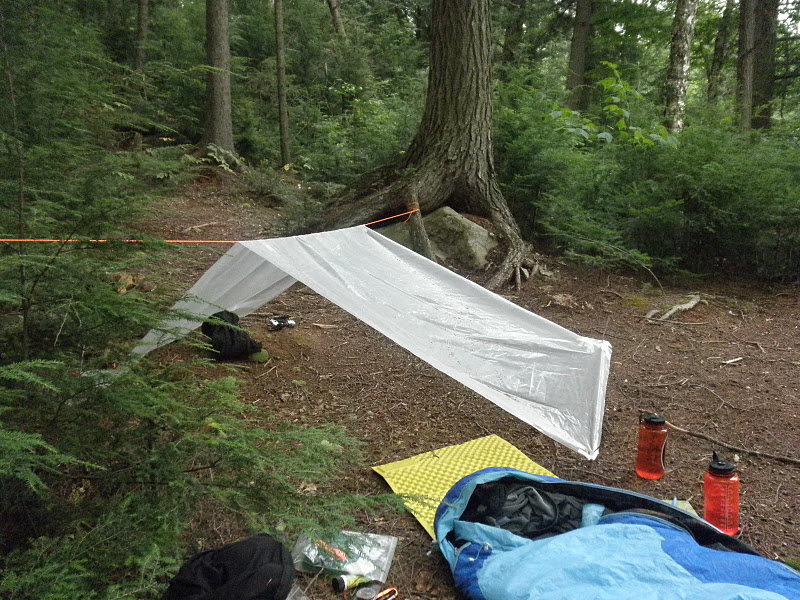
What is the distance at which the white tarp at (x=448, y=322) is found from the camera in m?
2.95

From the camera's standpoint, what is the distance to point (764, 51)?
30.2 feet

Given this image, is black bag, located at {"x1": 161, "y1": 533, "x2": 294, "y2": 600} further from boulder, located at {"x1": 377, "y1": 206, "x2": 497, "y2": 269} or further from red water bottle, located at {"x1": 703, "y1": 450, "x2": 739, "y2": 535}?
boulder, located at {"x1": 377, "y1": 206, "x2": 497, "y2": 269}

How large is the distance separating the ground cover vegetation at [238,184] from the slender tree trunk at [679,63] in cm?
5

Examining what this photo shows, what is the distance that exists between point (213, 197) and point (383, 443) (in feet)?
20.1

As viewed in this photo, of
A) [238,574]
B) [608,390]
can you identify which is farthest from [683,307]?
[238,574]

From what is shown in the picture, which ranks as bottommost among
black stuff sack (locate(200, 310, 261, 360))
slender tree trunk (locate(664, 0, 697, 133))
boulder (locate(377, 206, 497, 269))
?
black stuff sack (locate(200, 310, 261, 360))

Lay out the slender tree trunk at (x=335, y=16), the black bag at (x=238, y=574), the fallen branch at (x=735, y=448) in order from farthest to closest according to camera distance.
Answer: the slender tree trunk at (x=335, y=16), the fallen branch at (x=735, y=448), the black bag at (x=238, y=574)

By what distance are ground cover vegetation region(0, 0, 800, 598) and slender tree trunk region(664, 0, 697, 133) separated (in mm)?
52

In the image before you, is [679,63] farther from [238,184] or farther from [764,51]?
[238,184]

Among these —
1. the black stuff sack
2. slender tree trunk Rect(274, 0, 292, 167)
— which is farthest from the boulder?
slender tree trunk Rect(274, 0, 292, 167)

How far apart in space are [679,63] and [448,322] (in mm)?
6234

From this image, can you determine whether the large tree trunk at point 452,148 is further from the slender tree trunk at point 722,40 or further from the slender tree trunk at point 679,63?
the slender tree trunk at point 722,40

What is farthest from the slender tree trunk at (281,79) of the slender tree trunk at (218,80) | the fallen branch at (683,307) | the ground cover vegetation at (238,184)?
the fallen branch at (683,307)

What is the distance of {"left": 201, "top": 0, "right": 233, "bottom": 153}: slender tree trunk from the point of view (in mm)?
8680
